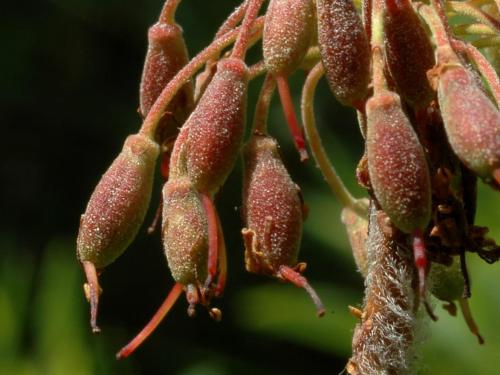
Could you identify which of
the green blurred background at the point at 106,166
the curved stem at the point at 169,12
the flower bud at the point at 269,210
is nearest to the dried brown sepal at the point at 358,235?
the flower bud at the point at 269,210

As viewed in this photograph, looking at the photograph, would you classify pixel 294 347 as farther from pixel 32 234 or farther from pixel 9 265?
pixel 9 265

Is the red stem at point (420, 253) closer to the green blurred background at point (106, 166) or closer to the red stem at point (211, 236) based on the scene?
the red stem at point (211, 236)

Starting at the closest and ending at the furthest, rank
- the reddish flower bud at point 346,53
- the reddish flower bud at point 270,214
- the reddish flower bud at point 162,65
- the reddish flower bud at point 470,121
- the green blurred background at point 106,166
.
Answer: the reddish flower bud at point 470,121, the reddish flower bud at point 346,53, the reddish flower bud at point 270,214, the reddish flower bud at point 162,65, the green blurred background at point 106,166

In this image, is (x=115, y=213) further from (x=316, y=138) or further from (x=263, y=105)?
(x=316, y=138)

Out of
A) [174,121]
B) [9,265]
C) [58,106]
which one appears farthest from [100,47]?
[174,121]

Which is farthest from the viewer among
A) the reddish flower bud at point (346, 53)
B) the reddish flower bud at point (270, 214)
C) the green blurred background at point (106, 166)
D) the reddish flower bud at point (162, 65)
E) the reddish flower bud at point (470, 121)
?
the green blurred background at point (106, 166)

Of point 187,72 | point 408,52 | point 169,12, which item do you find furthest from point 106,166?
point 408,52
